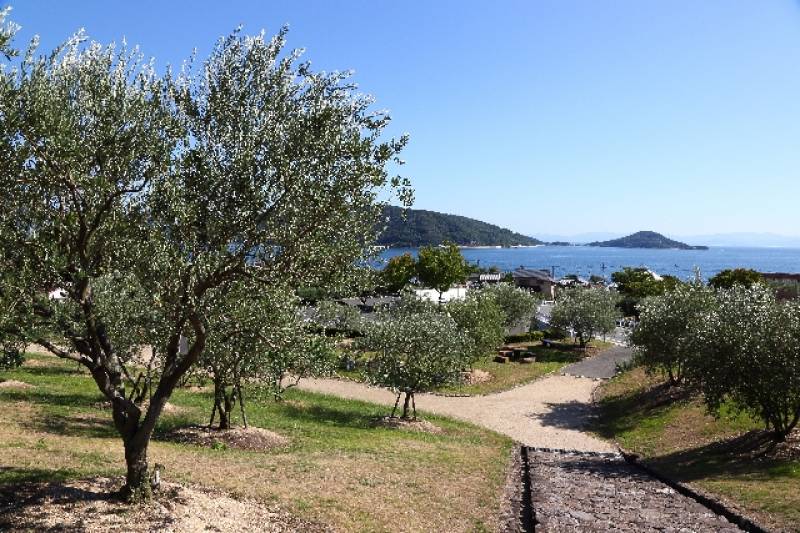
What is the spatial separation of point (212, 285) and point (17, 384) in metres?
23.8

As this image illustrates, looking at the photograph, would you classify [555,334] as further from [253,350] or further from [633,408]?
[253,350]

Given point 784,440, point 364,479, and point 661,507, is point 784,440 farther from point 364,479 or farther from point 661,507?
point 364,479

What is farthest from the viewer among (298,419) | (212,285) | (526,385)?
(526,385)

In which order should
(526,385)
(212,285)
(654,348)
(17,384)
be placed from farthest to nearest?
(526,385), (654,348), (17,384), (212,285)

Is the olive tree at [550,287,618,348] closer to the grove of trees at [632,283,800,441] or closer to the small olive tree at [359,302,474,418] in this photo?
the small olive tree at [359,302,474,418]

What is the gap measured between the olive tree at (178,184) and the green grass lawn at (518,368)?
24.4 m

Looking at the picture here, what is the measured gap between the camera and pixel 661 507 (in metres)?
20.5

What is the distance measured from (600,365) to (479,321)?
1554cm

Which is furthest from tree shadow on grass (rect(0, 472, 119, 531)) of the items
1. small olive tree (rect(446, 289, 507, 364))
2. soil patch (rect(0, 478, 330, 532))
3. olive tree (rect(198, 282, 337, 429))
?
small olive tree (rect(446, 289, 507, 364))

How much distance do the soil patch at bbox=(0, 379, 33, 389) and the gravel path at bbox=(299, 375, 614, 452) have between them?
18.4 m

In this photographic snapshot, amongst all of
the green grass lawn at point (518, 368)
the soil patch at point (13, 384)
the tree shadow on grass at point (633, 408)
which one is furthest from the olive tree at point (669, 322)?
the soil patch at point (13, 384)

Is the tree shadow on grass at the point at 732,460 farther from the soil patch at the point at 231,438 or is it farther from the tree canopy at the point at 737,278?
the tree canopy at the point at 737,278

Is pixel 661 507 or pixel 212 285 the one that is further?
pixel 661 507

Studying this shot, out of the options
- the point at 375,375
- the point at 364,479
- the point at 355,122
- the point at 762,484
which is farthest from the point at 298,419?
the point at 355,122
